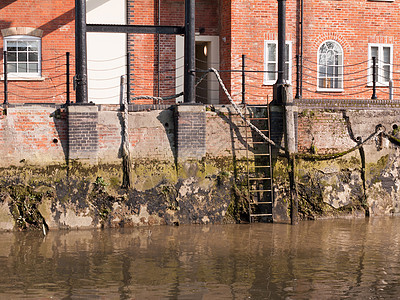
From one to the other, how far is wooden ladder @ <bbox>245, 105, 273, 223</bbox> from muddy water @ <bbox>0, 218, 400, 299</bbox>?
18.0 inches

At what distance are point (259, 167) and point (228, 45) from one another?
6.05 metres

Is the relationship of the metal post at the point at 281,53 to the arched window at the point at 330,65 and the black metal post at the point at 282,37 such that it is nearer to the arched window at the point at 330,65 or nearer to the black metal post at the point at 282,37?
the black metal post at the point at 282,37

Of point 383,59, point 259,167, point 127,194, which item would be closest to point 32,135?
point 127,194

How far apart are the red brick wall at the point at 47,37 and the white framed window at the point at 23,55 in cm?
17

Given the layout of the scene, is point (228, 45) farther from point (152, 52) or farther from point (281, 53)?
point (281, 53)

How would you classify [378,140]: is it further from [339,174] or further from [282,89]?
[282,89]

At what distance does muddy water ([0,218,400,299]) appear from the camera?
26.9 ft

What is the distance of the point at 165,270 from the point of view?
30.1ft

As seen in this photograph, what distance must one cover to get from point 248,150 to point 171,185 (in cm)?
187

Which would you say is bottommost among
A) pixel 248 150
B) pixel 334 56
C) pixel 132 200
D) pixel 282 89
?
pixel 132 200

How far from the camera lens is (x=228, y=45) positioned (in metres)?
18.1

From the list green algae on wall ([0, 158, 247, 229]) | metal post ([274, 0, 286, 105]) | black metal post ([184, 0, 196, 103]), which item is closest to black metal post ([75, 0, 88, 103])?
green algae on wall ([0, 158, 247, 229])

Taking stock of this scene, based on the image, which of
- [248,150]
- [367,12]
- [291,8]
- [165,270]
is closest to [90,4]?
[291,8]

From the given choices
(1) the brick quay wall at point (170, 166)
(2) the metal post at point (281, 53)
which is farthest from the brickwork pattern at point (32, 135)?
(2) the metal post at point (281, 53)
